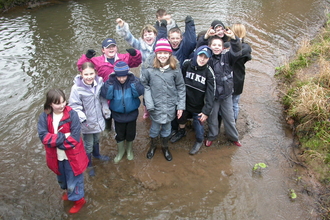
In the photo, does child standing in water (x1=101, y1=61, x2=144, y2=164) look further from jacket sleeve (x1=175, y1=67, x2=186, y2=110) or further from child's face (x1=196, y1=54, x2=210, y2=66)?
child's face (x1=196, y1=54, x2=210, y2=66)

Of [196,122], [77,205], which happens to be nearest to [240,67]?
[196,122]

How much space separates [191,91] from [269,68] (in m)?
4.60

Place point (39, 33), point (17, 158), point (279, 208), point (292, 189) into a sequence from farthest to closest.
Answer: point (39, 33), point (17, 158), point (292, 189), point (279, 208)

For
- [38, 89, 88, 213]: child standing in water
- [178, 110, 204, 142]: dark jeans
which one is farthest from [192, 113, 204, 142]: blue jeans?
[38, 89, 88, 213]: child standing in water

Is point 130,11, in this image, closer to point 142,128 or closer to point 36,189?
point 142,128

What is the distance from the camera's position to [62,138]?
292cm

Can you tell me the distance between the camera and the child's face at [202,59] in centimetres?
379

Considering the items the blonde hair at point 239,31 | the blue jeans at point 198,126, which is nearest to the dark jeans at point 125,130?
the blue jeans at point 198,126

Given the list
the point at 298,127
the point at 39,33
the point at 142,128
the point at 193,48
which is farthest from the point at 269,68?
the point at 39,33

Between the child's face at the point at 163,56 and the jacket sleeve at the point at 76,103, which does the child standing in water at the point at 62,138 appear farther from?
the child's face at the point at 163,56

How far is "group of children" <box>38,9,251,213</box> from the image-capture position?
10.6 ft

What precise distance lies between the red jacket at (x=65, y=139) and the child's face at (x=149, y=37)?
221cm

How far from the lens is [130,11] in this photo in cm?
1216

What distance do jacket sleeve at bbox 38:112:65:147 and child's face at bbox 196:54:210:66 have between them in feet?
7.39
